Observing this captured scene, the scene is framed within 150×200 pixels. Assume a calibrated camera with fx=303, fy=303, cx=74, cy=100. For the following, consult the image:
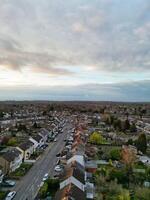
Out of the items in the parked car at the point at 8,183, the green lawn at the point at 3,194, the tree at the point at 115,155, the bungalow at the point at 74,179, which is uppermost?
the bungalow at the point at 74,179

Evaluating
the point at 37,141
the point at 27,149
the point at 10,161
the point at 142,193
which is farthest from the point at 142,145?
the point at 10,161

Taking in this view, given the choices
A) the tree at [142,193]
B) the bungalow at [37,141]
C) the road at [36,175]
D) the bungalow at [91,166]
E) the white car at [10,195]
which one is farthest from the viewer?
the bungalow at [37,141]

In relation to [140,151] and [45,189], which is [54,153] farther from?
[45,189]

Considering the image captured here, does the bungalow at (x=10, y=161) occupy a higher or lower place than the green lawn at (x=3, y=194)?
higher

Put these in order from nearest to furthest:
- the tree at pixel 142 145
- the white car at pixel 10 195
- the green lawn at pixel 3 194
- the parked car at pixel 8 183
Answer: the white car at pixel 10 195 → the green lawn at pixel 3 194 → the parked car at pixel 8 183 → the tree at pixel 142 145

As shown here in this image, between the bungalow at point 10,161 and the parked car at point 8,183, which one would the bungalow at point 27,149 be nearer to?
the bungalow at point 10,161

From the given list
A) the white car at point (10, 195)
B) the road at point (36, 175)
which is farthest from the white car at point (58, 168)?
the white car at point (10, 195)

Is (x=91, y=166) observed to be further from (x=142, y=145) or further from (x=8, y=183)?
(x=142, y=145)

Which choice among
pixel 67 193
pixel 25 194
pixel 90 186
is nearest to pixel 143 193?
pixel 90 186
